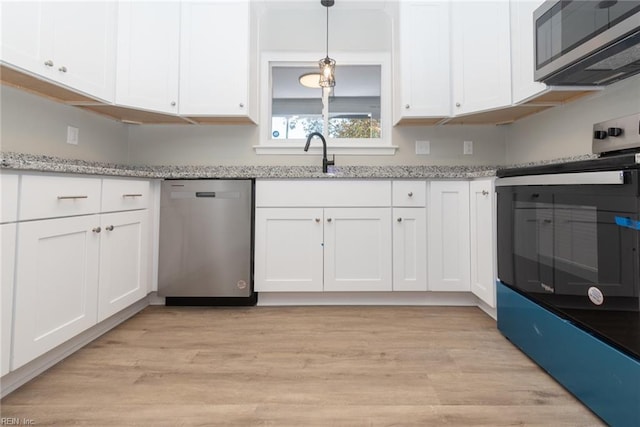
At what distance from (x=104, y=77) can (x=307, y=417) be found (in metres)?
2.15

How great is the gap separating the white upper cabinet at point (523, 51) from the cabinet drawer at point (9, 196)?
2400 mm

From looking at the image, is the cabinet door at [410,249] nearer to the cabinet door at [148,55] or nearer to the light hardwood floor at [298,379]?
the light hardwood floor at [298,379]

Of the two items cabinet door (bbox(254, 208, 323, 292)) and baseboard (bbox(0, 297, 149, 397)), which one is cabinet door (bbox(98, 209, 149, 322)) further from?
cabinet door (bbox(254, 208, 323, 292))

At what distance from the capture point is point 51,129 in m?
1.79

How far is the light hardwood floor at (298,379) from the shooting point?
1.01m

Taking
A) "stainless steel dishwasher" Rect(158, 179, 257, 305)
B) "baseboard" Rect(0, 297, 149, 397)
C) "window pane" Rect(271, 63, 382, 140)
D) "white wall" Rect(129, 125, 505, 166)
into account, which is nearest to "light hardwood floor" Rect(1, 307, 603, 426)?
"baseboard" Rect(0, 297, 149, 397)

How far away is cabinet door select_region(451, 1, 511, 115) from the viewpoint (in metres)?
1.90

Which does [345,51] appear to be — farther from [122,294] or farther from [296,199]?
[122,294]

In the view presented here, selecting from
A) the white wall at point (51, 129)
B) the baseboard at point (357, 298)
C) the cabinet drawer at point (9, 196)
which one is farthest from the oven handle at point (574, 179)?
the white wall at point (51, 129)

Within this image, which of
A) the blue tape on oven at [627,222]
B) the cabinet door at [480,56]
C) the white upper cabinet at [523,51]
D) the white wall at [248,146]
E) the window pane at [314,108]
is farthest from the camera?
the window pane at [314,108]

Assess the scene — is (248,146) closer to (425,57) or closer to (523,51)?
(425,57)

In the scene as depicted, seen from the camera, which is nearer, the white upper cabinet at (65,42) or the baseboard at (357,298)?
the white upper cabinet at (65,42)

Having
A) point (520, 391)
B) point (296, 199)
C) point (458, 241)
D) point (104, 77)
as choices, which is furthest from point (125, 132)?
point (520, 391)

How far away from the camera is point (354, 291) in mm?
2057
